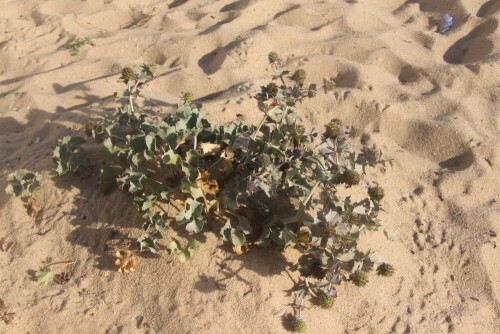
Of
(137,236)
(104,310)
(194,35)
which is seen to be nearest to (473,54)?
(194,35)

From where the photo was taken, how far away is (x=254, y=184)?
2.57m

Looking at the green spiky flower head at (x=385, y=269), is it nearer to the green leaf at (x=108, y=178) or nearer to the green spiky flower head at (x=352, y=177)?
the green spiky flower head at (x=352, y=177)

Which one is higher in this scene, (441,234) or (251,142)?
(251,142)

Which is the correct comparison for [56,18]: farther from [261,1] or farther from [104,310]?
[104,310]

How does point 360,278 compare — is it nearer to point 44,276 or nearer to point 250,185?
point 250,185

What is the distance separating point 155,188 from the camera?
2.77 m

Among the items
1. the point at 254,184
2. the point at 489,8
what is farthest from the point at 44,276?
the point at 489,8

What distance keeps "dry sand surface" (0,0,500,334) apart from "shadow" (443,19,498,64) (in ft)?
0.06

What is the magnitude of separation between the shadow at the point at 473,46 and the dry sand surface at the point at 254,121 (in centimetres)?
2

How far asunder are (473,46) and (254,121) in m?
2.17

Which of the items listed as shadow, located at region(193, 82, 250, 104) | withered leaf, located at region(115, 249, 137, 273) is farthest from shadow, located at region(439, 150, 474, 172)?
withered leaf, located at region(115, 249, 137, 273)

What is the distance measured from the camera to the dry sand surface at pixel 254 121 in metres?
2.63

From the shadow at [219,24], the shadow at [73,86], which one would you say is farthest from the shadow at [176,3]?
the shadow at [73,86]

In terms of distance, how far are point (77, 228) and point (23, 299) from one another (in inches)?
17.9
